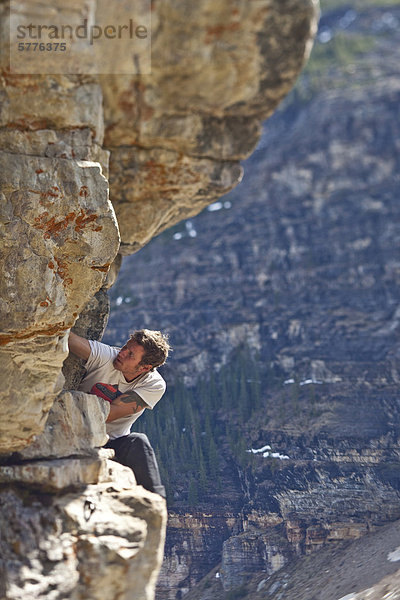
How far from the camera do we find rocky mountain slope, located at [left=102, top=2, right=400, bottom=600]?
119ft

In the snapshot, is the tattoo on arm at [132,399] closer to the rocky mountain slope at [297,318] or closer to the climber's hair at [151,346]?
the climber's hair at [151,346]

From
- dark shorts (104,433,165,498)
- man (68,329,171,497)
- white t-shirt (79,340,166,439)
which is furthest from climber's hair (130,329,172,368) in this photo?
dark shorts (104,433,165,498)

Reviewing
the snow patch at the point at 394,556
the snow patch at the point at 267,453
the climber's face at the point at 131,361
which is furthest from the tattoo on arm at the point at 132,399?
the snow patch at the point at 267,453

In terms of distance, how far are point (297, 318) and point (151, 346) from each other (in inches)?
1559

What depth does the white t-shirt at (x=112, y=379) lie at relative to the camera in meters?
8.25

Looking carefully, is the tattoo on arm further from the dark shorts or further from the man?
the dark shorts

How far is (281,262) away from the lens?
50906mm

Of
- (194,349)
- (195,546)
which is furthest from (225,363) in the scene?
(195,546)

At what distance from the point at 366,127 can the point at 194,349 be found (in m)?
21.2

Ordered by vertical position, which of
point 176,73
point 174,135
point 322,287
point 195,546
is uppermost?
point 176,73

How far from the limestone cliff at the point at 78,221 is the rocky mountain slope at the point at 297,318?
27.5 metres

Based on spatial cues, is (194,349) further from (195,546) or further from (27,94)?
(27,94)

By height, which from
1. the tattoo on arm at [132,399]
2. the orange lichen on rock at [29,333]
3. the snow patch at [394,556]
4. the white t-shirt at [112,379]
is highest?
the orange lichen on rock at [29,333]

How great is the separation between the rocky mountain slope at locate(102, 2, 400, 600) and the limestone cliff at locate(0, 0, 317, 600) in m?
27.5
